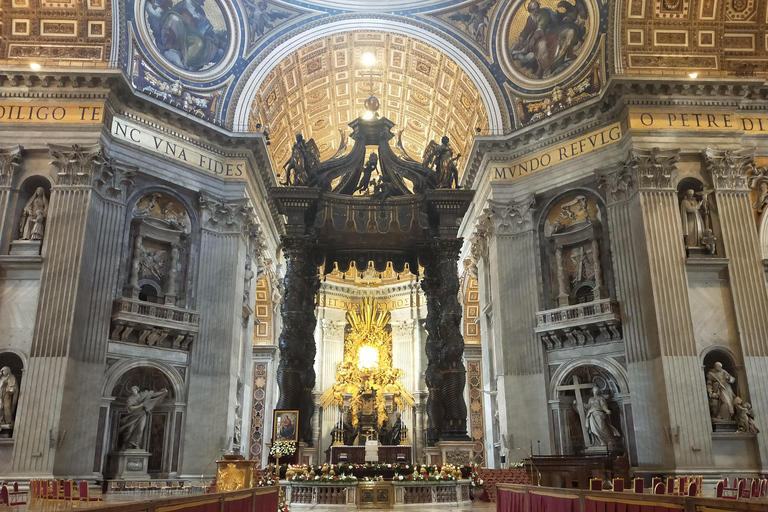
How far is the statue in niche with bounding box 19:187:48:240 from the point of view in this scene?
43.3ft

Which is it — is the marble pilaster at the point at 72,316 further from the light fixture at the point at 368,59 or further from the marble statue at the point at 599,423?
the marble statue at the point at 599,423

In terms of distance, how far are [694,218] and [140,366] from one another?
13.0 m

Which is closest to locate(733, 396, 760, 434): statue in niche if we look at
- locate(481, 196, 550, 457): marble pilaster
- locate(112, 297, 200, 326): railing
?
locate(481, 196, 550, 457): marble pilaster

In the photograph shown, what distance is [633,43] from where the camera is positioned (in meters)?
15.1

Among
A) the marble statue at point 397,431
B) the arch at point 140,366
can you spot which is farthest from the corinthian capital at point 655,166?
the marble statue at point 397,431

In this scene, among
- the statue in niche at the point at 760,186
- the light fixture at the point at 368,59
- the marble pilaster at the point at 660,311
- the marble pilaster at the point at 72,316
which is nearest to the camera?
the marble pilaster at the point at 72,316

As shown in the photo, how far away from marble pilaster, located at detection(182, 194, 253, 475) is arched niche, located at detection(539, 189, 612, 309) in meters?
7.91

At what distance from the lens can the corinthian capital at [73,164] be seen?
13352 mm

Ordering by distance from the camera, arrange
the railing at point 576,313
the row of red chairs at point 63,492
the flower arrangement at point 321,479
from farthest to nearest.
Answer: the railing at point 576,313 < the flower arrangement at point 321,479 < the row of red chairs at point 63,492

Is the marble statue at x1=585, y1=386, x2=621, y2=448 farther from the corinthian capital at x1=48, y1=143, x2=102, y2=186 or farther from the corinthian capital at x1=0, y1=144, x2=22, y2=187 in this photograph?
the corinthian capital at x1=0, y1=144, x2=22, y2=187

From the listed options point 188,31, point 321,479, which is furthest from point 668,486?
point 188,31

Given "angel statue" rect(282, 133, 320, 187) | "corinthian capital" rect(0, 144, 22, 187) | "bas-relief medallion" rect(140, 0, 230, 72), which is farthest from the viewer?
"bas-relief medallion" rect(140, 0, 230, 72)

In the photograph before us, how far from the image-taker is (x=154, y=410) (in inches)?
556

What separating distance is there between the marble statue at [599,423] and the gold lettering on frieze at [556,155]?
19.2 feet
